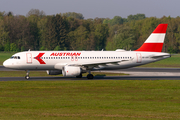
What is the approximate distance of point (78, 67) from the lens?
113 ft

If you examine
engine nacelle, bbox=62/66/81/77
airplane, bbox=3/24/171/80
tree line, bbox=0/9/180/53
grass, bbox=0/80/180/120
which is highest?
tree line, bbox=0/9/180/53

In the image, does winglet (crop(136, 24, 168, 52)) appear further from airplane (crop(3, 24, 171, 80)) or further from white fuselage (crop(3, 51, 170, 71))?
white fuselage (crop(3, 51, 170, 71))

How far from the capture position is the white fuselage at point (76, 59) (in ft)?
117

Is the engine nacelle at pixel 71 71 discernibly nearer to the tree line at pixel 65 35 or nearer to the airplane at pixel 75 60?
the airplane at pixel 75 60

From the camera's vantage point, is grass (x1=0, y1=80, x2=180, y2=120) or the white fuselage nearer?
grass (x1=0, y1=80, x2=180, y2=120)

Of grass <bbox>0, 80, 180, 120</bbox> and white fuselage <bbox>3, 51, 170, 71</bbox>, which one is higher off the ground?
white fuselage <bbox>3, 51, 170, 71</bbox>

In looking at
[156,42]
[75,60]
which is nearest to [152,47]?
[156,42]

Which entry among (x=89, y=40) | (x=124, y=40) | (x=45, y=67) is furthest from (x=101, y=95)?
(x=89, y=40)

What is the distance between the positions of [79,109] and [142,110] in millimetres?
3698

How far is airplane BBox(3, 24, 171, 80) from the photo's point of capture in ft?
116

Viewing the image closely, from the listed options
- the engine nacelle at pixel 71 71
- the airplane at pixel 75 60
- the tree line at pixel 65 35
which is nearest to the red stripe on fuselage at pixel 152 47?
the airplane at pixel 75 60

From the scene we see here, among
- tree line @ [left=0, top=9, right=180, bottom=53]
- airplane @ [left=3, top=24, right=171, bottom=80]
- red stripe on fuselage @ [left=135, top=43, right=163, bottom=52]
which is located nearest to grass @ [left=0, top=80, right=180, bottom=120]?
airplane @ [left=3, top=24, right=171, bottom=80]

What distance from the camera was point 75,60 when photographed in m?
36.6

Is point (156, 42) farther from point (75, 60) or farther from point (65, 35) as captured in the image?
point (65, 35)
